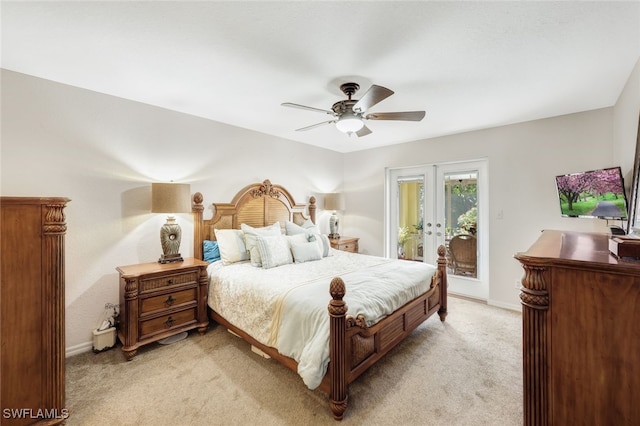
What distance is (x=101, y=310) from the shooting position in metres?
2.63

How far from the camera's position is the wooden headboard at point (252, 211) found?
331 cm

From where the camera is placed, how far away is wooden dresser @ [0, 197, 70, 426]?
4.88 feet

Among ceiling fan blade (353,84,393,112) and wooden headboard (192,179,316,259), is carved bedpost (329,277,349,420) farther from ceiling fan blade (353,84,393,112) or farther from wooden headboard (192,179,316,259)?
wooden headboard (192,179,316,259)

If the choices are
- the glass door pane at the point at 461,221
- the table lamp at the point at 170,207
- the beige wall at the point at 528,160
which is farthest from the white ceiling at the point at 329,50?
the glass door pane at the point at 461,221

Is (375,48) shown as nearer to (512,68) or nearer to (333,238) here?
(512,68)

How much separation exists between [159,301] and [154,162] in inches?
60.1

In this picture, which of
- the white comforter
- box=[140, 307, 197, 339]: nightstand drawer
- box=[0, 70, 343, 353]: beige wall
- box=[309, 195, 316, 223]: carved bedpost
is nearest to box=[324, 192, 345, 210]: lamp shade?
box=[309, 195, 316, 223]: carved bedpost

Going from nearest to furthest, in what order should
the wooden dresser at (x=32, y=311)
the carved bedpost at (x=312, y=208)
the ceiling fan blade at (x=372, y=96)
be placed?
the wooden dresser at (x=32, y=311), the ceiling fan blade at (x=372, y=96), the carved bedpost at (x=312, y=208)

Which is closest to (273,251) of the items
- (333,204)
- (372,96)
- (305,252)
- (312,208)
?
(305,252)

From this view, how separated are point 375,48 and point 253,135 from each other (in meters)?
2.46

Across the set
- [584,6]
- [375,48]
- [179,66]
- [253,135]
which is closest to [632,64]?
[584,6]

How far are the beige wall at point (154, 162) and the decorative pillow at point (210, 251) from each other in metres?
0.20

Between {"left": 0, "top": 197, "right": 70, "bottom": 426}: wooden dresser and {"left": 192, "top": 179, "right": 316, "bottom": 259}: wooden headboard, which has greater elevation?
{"left": 192, "top": 179, "right": 316, "bottom": 259}: wooden headboard

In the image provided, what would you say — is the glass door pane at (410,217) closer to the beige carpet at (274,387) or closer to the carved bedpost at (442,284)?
the carved bedpost at (442,284)
